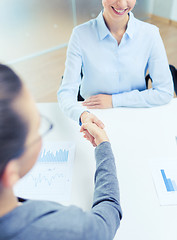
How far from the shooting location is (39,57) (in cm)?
318

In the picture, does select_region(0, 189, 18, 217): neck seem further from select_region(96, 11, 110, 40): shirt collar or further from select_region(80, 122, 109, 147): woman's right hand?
select_region(96, 11, 110, 40): shirt collar

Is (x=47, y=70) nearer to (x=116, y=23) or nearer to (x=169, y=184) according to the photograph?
(x=116, y=23)

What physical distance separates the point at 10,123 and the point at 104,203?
429mm

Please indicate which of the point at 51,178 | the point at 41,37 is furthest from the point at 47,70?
the point at 51,178

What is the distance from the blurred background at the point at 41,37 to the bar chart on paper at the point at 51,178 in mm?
1613

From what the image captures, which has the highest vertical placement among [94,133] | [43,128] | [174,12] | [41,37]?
[174,12]

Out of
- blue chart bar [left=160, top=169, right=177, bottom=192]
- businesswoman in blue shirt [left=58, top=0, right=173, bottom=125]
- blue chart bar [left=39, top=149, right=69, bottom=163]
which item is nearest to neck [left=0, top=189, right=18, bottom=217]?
blue chart bar [left=39, top=149, right=69, bottom=163]

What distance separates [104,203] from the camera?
2.18 feet

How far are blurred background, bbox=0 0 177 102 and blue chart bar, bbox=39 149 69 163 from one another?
5.25 feet

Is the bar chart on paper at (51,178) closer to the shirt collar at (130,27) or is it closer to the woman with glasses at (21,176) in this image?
the woman with glasses at (21,176)

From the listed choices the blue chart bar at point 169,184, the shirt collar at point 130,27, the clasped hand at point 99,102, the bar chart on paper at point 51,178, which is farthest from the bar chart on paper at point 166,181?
the shirt collar at point 130,27

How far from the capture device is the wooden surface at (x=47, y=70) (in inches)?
101

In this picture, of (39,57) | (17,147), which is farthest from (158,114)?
(39,57)

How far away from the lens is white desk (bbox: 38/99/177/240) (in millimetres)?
695
